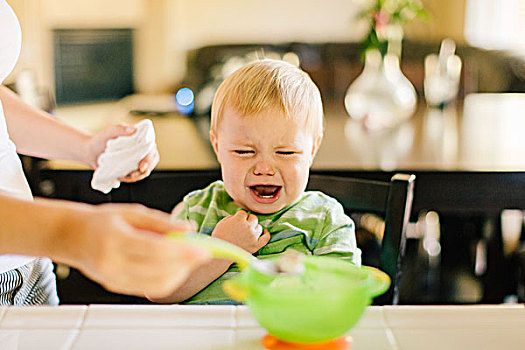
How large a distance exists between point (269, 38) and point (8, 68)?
16.2 feet

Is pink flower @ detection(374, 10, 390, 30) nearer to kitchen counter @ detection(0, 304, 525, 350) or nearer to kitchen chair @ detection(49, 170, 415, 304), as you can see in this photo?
kitchen chair @ detection(49, 170, 415, 304)

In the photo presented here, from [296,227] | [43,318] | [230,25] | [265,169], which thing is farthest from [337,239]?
[230,25]

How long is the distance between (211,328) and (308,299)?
191 mm

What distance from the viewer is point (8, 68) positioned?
1.13m

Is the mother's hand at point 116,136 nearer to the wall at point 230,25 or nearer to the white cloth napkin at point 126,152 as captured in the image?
the white cloth napkin at point 126,152

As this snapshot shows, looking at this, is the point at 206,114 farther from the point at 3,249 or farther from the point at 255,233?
the point at 3,249

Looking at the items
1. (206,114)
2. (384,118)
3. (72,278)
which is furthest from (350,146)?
(72,278)

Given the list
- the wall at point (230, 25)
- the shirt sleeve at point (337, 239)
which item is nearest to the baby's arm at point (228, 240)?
the shirt sleeve at point (337, 239)

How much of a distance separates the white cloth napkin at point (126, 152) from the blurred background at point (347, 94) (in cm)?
29

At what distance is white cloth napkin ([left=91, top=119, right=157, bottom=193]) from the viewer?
113cm

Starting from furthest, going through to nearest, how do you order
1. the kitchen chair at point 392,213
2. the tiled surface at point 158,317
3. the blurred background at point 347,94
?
the blurred background at point 347,94 < the kitchen chair at point 392,213 < the tiled surface at point 158,317

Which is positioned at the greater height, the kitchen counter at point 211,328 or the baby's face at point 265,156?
the baby's face at point 265,156

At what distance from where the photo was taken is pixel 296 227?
1.17 metres

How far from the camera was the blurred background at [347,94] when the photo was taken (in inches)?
73.4
